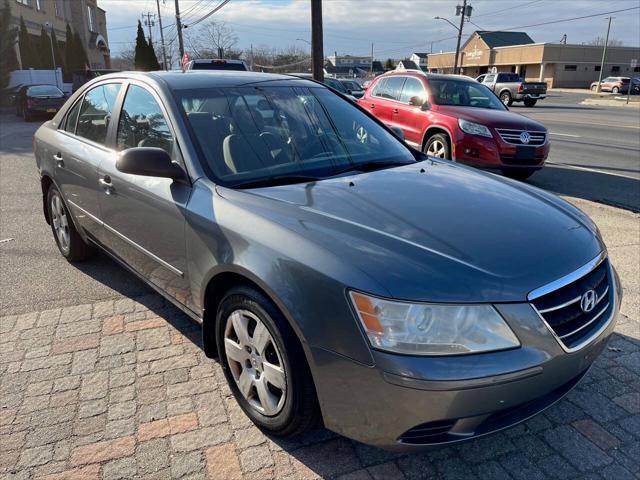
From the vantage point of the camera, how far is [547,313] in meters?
2.03

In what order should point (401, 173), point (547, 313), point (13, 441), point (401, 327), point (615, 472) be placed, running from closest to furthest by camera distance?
point (401, 327) < point (547, 313) < point (615, 472) < point (13, 441) < point (401, 173)

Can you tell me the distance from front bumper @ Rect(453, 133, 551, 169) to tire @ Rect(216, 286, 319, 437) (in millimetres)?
6106

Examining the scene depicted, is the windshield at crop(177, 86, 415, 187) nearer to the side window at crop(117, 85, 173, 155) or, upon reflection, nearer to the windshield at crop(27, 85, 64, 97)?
the side window at crop(117, 85, 173, 155)

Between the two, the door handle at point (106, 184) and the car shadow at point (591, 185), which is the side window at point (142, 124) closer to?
the door handle at point (106, 184)

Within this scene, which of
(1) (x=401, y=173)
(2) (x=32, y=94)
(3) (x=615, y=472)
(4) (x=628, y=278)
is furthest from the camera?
(2) (x=32, y=94)

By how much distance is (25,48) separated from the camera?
33.6m

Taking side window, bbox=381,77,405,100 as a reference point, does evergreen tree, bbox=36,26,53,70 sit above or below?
above

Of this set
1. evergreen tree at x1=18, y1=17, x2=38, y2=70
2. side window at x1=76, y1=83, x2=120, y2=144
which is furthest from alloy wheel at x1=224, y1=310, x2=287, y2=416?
evergreen tree at x1=18, y1=17, x2=38, y2=70

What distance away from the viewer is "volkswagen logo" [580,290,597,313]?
86.8 inches

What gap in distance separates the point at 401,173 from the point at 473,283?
4.31ft

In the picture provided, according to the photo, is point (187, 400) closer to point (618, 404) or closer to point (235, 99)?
point (235, 99)

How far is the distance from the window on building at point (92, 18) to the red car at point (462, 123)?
166 feet

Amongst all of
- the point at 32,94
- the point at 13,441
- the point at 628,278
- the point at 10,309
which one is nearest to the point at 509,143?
the point at 628,278

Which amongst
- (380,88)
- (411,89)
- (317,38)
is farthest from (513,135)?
(317,38)
